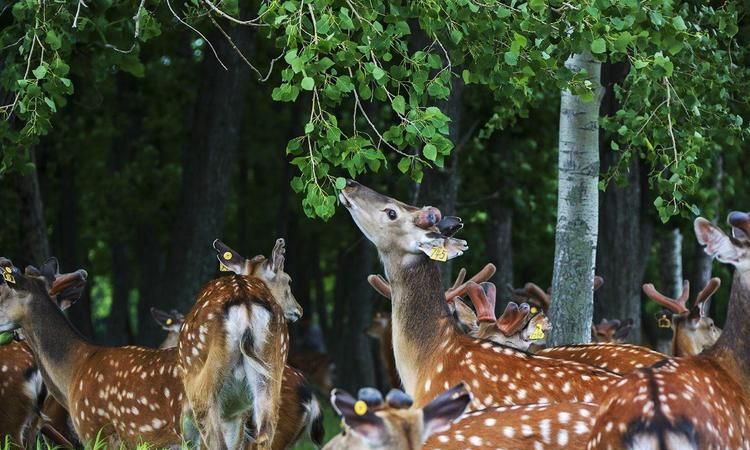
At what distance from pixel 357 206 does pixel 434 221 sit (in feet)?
1.56

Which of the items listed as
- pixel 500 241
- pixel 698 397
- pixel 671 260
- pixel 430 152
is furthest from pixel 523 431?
pixel 671 260

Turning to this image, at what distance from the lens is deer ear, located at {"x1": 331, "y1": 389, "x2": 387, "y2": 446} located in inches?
197

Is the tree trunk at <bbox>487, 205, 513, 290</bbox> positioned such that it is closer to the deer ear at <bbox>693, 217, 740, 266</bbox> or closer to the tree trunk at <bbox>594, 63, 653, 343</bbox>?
the tree trunk at <bbox>594, 63, 653, 343</bbox>

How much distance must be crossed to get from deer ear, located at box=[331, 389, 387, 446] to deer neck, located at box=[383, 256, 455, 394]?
9.36ft

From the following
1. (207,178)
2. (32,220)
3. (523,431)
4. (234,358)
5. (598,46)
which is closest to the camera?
(523,431)

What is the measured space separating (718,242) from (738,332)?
0.41 meters

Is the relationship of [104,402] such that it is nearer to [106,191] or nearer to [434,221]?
[434,221]

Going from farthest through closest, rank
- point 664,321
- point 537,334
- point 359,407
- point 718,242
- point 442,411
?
point 664,321, point 537,334, point 718,242, point 442,411, point 359,407

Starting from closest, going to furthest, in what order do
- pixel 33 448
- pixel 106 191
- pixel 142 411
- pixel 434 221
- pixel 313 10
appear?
pixel 313 10
pixel 434 221
pixel 142 411
pixel 33 448
pixel 106 191

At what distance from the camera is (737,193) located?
64.5 ft

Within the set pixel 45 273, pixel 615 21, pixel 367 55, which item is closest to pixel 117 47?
pixel 45 273

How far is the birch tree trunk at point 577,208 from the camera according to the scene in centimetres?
1021

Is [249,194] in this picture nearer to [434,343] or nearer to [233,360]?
[233,360]

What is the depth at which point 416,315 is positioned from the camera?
811cm
